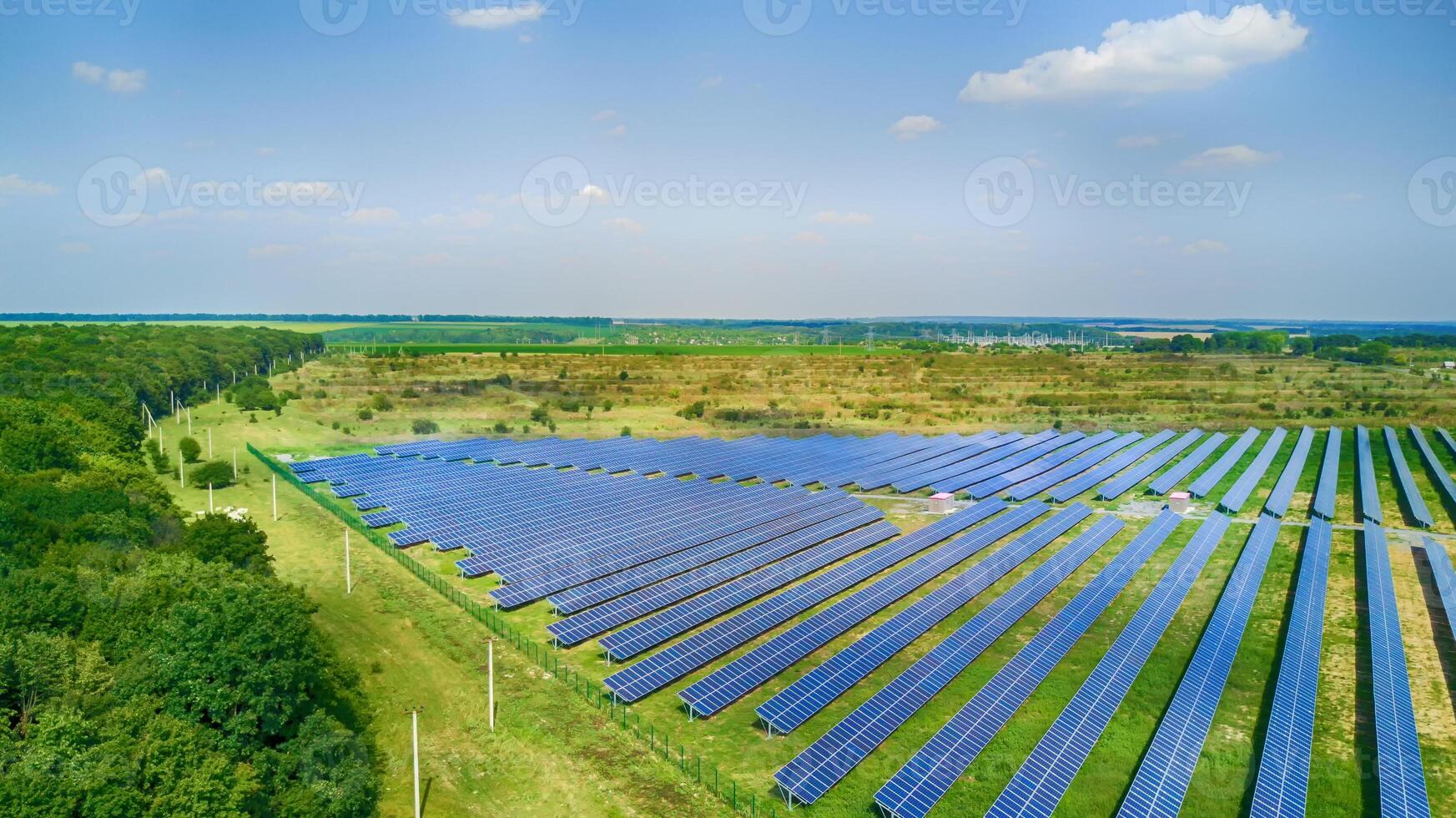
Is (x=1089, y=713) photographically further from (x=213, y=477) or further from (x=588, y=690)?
(x=213, y=477)

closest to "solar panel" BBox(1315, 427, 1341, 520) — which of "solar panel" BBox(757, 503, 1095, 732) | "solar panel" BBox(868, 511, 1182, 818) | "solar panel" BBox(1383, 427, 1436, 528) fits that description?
"solar panel" BBox(1383, 427, 1436, 528)

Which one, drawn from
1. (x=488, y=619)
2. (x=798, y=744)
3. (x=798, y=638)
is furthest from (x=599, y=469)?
(x=798, y=744)

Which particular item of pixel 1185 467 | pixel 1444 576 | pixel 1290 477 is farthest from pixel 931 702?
pixel 1185 467

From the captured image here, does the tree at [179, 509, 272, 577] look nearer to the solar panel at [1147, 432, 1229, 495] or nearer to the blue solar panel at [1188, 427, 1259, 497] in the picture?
the solar panel at [1147, 432, 1229, 495]

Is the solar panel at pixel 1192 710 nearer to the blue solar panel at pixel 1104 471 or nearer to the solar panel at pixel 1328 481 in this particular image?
the blue solar panel at pixel 1104 471

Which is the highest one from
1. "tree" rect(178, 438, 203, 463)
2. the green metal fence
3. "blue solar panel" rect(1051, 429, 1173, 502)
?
"tree" rect(178, 438, 203, 463)

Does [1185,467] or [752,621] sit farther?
[1185,467]

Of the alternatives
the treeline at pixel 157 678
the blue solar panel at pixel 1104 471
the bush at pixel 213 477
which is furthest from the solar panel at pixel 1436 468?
the bush at pixel 213 477
